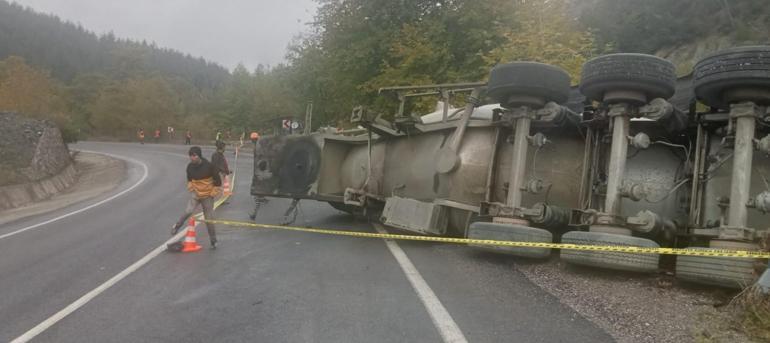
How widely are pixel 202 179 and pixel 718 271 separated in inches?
257

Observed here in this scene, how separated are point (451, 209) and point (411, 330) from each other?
12.2 feet

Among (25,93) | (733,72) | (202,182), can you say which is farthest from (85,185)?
(25,93)

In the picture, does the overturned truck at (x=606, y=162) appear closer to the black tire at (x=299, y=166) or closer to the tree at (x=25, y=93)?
the black tire at (x=299, y=166)

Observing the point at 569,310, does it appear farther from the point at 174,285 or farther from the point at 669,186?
the point at 174,285

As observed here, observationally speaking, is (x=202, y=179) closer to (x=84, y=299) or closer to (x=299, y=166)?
(x=299, y=166)

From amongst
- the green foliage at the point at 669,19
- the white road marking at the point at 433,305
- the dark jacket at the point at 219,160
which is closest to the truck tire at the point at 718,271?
the white road marking at the point at 433,305

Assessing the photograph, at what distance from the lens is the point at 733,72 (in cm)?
511

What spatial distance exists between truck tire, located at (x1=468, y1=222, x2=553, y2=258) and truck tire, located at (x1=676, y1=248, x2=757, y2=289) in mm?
1443

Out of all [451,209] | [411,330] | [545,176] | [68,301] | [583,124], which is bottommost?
[68,301]

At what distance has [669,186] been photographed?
635cm

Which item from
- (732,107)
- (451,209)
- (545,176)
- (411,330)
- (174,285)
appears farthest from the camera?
(451,209)

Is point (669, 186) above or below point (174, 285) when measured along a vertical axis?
above

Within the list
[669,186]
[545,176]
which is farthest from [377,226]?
[669,186]

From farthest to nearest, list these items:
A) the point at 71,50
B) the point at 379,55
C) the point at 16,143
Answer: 1. the point at 71,50
2. the point at 16,143
3. the point at 379,55
